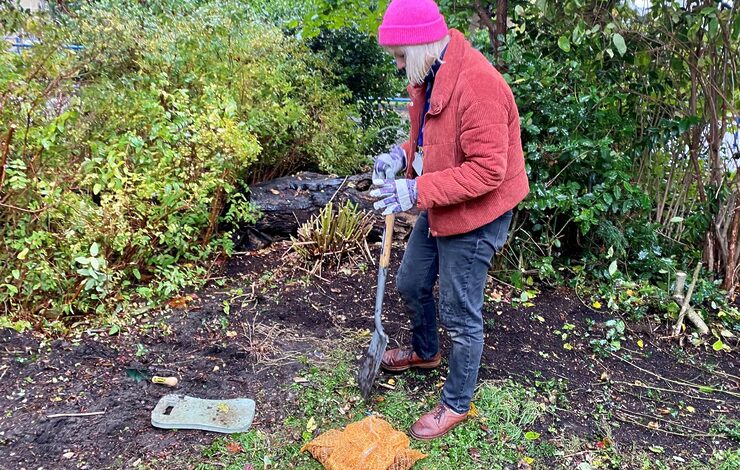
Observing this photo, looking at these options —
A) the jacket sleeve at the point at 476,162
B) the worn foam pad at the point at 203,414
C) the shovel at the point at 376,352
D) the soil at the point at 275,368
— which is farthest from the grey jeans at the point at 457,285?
the worn foam pad at the point at 203,414

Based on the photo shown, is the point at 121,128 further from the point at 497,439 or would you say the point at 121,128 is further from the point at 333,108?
the point at 497,439

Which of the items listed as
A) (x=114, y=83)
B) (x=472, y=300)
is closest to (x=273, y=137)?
Result: (x=114, y=83)

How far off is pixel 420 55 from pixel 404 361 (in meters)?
1.63

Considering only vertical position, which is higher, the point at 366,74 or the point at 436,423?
the point at 366,74

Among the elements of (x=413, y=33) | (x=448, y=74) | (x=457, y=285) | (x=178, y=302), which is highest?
(x=413, y=33)

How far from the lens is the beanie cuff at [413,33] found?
2141mm

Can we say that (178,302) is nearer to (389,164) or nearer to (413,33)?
(389,164)

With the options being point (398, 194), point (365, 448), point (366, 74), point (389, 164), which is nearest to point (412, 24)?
point (398, 194)

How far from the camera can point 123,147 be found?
3.48 metres

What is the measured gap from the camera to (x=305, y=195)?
4.57 metres

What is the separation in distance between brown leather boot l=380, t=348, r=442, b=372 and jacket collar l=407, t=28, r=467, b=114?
1.43m

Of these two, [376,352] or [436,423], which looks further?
[376,352]

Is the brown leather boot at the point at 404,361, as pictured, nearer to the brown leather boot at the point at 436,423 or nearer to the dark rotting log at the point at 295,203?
the brown leather boot at the point at 436,423

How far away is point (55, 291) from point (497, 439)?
259 cm
